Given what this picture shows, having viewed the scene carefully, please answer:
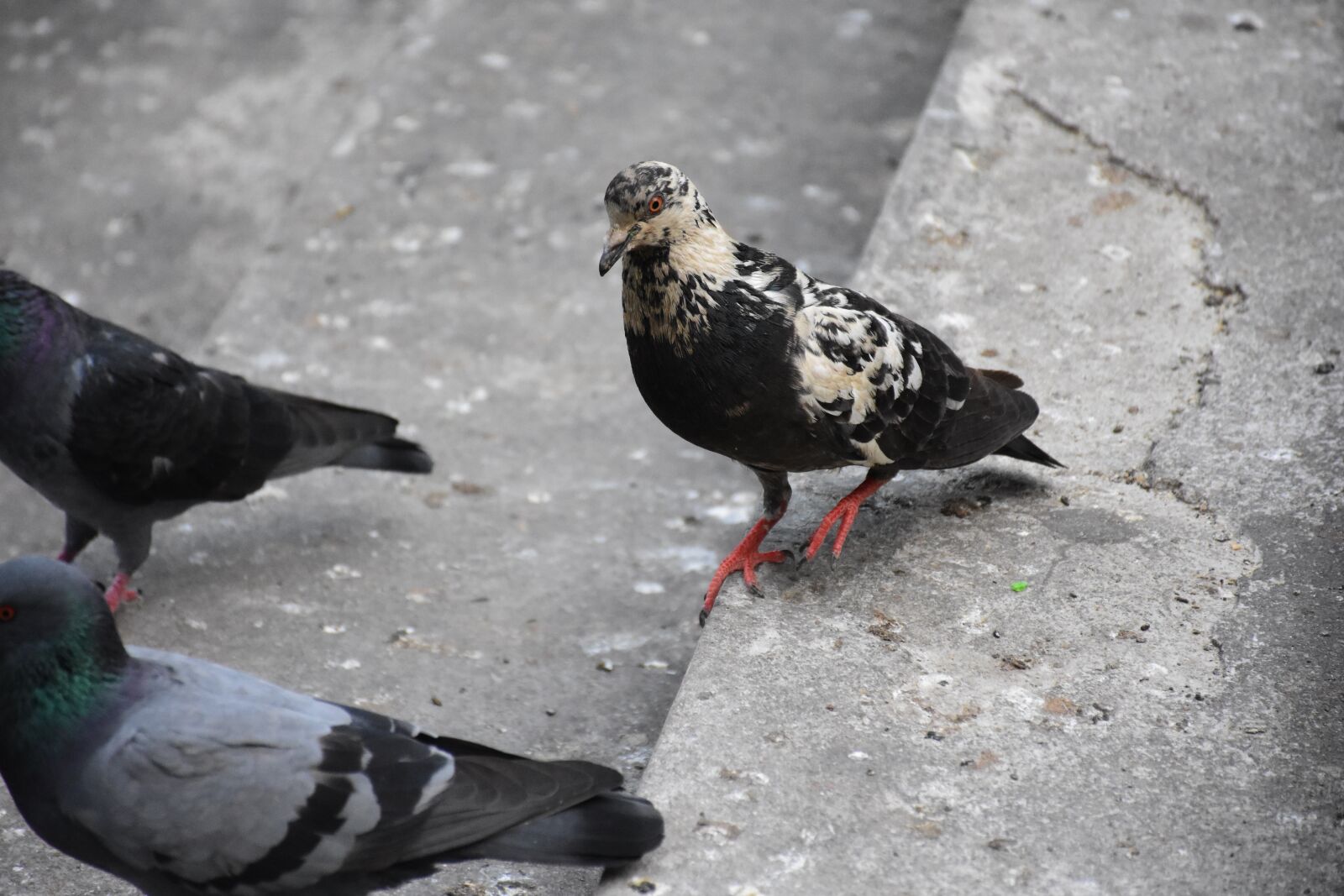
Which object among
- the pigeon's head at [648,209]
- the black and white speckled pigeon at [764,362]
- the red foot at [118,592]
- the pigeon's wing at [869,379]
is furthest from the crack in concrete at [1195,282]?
the red foot at [118,592]

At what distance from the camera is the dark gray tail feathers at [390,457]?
14.2ft

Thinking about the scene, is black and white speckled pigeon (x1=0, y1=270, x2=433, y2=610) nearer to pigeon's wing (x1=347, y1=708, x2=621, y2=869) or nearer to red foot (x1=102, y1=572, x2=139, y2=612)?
red foot (x1=102, y1=572, x2=139, y2=612)

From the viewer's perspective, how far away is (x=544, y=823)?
2.48 m

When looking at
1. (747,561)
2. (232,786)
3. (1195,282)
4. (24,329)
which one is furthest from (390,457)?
(1195,282)

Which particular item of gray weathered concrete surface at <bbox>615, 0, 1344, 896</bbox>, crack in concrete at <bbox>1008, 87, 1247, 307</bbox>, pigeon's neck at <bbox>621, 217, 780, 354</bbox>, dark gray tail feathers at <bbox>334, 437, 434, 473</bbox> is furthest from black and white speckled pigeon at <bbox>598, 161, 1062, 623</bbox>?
dark gray tail feathers at <bbox>334, 437, 434, 473</bbox>

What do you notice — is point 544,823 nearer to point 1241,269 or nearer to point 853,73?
point 1241,269

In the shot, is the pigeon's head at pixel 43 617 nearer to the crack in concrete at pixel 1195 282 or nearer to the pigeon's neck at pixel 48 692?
the pigeon's neck at pixel 48 692

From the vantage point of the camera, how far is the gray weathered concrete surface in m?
2.49

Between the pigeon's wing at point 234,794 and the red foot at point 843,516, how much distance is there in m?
Answer: 1.20

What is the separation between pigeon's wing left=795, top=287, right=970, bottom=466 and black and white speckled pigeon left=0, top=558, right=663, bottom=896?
1057mm

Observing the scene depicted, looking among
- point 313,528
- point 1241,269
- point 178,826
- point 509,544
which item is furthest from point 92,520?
point 1241,269

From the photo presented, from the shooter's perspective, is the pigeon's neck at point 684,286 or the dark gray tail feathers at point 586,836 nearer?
the dark gray tail feathers at point 586,836

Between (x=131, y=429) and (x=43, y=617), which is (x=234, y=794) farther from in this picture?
(x=131, y=429)

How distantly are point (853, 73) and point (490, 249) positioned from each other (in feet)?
7.41
